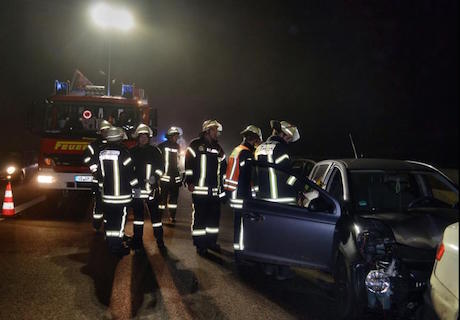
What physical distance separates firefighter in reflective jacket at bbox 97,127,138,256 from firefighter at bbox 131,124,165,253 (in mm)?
454

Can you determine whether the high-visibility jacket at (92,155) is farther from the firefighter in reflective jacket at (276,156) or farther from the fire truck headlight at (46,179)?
the fire truck headlight at (46,179)

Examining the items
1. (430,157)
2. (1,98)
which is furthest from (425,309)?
(1,98)

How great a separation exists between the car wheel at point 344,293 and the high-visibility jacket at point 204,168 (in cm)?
292

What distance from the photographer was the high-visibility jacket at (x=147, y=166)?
7.58 m

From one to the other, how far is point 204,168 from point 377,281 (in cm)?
365

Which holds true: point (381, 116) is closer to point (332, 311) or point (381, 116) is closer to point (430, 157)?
point (430, 157)

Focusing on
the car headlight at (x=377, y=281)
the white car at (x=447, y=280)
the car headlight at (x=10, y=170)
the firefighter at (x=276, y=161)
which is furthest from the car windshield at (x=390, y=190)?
the car headlight at (x=10, y=170)

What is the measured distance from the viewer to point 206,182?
7.46 m

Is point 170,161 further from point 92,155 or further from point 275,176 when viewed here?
point 275,176

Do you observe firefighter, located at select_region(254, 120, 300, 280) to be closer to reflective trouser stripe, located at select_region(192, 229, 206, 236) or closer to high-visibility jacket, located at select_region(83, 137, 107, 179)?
reflective trouser stripe, located at select_region(192, 229, 206, 236)

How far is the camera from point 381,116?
191ft

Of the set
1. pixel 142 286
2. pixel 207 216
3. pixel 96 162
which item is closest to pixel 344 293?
pixel 142 286

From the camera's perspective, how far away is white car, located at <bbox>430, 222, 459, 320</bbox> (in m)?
3.06

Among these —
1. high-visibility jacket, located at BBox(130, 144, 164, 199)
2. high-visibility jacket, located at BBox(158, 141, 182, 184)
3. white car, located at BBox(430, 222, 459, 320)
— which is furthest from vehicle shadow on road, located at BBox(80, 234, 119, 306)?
white car, located at BBox(430, 222, 459, 320)
